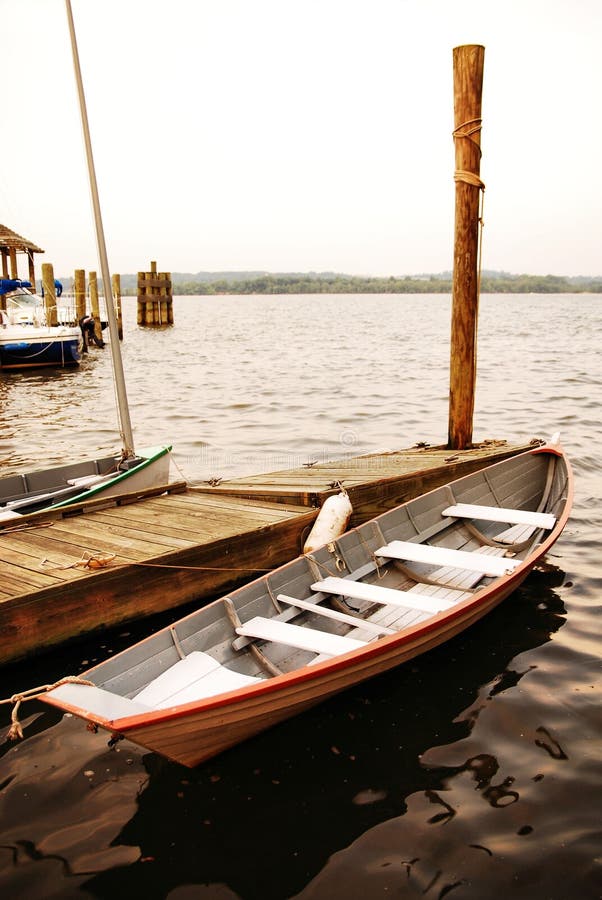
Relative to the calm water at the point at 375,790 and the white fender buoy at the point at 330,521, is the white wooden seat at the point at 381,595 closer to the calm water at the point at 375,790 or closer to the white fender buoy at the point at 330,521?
the calm water at the point at 375,790

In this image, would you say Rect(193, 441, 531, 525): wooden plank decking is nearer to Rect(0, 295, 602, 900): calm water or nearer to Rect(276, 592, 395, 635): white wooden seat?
Rect(0, 295, 602, 900): calm water

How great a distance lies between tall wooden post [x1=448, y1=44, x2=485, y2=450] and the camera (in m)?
9.38

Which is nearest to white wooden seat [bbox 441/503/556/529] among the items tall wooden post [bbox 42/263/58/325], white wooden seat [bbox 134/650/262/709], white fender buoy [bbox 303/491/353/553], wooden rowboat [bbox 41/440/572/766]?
wooden rowboat [bbox 41/440/572/766]

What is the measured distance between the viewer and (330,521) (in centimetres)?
750

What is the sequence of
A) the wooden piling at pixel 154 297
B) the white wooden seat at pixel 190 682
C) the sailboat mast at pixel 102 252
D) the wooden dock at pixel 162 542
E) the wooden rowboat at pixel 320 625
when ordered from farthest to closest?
the wooden piling at pixel 154 297
the sailboat mast at pixel 102 252
the wooden dock at pixel 162 542
the white wooden seat at pixel 190 682
the wooden rowboat at pixel 320 625

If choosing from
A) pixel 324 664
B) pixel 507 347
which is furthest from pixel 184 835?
pixel 507 347

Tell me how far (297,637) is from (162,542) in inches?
Result: 79.9

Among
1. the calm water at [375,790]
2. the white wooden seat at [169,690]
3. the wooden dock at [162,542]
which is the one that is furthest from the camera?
the wooden dock at [162,542]

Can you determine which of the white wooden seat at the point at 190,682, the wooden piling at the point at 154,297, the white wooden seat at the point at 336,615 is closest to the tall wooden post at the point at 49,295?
the wooden piling at the point at 154,297

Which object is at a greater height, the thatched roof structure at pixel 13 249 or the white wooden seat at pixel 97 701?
the thatched roof structure at pixel 13 249

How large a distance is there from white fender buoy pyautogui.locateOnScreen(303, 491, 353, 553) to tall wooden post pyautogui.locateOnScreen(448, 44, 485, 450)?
3.61 meters

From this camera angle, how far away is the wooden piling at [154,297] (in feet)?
151

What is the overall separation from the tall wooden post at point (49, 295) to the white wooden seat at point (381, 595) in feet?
84.4

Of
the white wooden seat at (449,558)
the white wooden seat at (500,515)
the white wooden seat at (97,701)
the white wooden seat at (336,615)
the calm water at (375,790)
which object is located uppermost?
the white wooden seat at (97,701)
